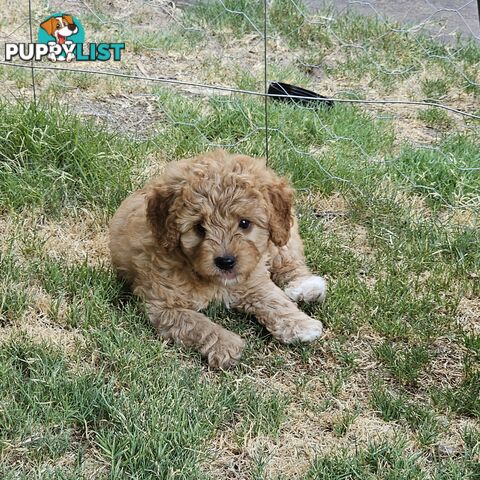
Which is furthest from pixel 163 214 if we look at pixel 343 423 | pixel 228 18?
pixel 228 18

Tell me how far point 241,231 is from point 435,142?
2160 mm

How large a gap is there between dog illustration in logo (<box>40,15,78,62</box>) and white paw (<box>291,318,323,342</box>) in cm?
312

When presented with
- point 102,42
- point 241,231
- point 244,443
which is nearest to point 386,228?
point 241,231

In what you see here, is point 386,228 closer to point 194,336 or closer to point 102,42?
point 194,336

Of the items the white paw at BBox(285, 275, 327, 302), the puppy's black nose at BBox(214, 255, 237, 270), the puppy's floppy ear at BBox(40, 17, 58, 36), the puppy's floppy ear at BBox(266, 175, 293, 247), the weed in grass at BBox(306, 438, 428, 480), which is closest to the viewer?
the weed in grass at BBox(306, 438, 428, 480)

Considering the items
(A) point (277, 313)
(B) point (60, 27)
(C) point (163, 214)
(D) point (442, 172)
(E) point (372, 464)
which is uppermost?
(B) point (60, 27)

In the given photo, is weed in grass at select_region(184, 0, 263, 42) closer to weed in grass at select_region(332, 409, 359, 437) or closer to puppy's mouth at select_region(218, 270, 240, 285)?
puppy's mouth at select_region(218, 270, 240, 285)

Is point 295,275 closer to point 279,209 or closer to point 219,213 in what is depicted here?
point 279,209

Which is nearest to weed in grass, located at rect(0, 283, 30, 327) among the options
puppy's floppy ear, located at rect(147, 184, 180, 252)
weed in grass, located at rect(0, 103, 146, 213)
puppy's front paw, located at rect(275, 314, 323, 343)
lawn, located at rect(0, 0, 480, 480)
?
lawn, located at rect(0, 0, 480, 480)

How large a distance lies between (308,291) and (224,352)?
554mm

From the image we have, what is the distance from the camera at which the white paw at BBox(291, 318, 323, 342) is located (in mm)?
3184

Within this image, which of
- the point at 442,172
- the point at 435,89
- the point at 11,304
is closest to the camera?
the point at 11,304

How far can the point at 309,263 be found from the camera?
3.73 meters

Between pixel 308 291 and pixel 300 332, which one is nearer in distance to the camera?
pixel 300 332
